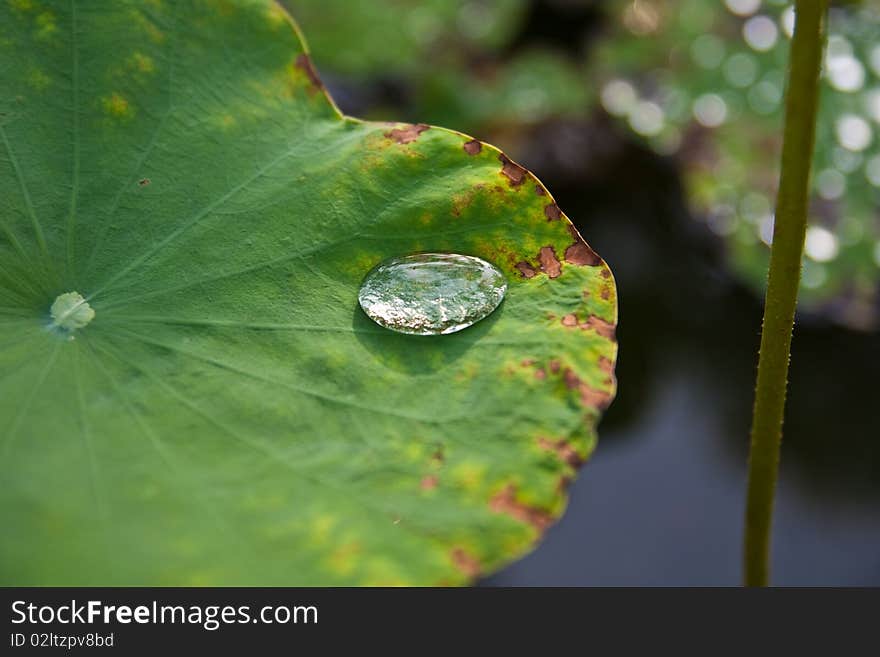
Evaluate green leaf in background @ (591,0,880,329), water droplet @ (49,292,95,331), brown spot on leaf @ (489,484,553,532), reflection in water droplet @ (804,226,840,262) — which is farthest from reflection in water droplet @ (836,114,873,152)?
water droplet @ (49,292,95,331)

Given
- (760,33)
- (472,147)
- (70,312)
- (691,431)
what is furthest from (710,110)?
(70,312)

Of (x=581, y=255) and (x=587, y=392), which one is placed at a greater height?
(x=581, y=255)

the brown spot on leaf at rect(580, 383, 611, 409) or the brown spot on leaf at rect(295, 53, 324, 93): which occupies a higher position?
the brown spot on leaf at rect(295, 53, 324, 93)

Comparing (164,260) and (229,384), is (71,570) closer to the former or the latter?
(229,384)

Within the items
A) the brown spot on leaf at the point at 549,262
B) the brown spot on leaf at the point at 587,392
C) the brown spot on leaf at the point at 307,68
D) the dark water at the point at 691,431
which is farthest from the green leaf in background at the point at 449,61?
the brown spot on leaf at the point at 587,392

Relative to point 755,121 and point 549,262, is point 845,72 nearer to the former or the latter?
point 755,121

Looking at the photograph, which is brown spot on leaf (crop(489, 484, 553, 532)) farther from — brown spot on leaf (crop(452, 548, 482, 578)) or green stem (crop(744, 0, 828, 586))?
green stem (crop(744, 0, 828, 586))
